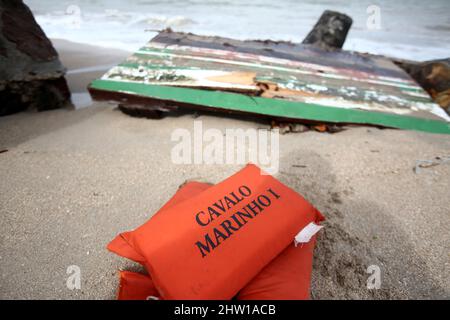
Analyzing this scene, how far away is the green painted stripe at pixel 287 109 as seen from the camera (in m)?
3.13

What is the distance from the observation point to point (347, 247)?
182cm

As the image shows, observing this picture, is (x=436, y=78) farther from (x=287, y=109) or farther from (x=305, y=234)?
(x=305, y=234)

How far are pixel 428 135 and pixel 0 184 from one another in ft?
14.2

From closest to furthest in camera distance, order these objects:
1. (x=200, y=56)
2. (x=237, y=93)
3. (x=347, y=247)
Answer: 1. (x=347, y=247)
2. (x=237, y=93)
3. (x=200, y=56)

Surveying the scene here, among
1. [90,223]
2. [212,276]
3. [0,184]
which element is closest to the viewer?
[212,276]

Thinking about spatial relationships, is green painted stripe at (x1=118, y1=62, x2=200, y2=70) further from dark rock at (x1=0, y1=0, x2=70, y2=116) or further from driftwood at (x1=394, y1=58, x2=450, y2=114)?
driftwood at (x1=394, y1=58, x2=450, y2=114)

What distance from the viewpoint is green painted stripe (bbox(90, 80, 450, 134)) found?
10.3 ft

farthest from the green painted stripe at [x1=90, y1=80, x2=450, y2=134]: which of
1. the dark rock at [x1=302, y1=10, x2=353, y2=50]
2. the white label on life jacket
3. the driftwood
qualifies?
the dark rock at [x1=302, y1=10, x2=353, y2=50]

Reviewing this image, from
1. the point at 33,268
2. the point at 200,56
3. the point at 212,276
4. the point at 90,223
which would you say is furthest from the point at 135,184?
the point at 200,56

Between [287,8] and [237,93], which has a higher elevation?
[287,8]

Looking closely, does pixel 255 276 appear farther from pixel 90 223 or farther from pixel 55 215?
pixel 55 215

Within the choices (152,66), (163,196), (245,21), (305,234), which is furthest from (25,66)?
(245,21)

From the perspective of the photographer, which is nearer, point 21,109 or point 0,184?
point 0,184

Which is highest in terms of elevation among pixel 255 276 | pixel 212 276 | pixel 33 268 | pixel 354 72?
pixel 354 72
